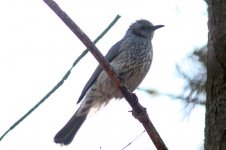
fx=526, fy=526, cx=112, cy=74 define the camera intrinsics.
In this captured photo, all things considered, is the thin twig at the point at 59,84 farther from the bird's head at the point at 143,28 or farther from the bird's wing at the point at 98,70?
the bird's head at the point at 143,28

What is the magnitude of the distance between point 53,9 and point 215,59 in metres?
0.86

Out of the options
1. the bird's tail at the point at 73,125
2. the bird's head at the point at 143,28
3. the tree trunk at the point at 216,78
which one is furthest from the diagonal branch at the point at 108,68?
the bird's head at the point at 143,28

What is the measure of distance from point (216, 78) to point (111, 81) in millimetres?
2629

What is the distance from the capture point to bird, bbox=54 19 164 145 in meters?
5.17

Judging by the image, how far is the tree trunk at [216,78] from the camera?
2.45 meters

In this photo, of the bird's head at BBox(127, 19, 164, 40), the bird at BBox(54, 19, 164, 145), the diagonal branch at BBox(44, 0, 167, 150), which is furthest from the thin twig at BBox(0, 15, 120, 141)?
the bird's head at BBox(127, 19, 164, 40)

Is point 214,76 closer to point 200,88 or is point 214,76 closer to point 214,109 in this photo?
point 214,109

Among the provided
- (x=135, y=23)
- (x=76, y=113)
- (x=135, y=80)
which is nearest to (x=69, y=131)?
(x=76, y=113)

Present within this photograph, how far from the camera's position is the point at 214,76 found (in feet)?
8.35

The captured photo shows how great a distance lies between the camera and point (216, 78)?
254 cm

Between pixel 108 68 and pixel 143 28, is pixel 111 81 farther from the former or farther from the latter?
pixel 108 68

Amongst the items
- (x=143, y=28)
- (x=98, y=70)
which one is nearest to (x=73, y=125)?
(x=98, y=70)

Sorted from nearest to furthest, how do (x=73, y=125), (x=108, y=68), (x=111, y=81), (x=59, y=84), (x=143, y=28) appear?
(x=59, y=84), (x=108, y=68), (x=111, y=81), (x=73, y=125), (x=143, y=28)

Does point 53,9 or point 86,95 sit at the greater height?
point 53,9
